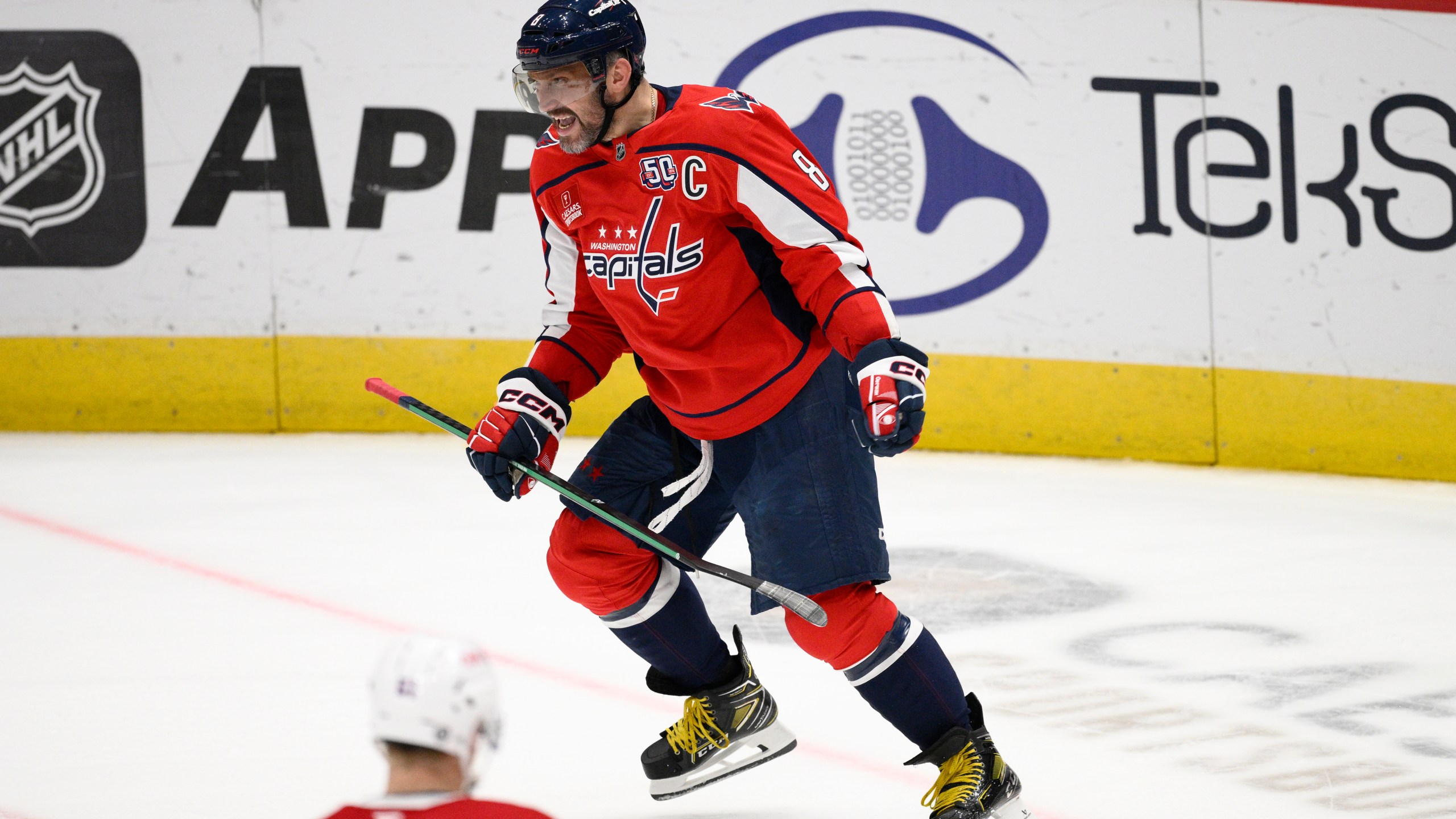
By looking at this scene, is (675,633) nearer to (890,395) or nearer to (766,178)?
(890,395)

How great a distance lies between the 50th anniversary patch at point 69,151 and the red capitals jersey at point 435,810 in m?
5.28

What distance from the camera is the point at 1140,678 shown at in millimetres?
3268

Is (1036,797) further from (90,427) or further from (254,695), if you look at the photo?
(90,427)

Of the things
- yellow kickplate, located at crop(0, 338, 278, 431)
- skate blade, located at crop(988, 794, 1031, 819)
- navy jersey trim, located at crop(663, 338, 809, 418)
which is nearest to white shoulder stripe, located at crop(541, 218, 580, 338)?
navy jersey trim, located at crop(663, 338, 809, 418)

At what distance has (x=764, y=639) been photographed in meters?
3.55

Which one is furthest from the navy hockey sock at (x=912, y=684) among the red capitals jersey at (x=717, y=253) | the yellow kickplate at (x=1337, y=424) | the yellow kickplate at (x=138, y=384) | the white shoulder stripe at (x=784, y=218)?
the yellow kickplate at (x=138, y=384)

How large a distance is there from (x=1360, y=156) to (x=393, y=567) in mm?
3280

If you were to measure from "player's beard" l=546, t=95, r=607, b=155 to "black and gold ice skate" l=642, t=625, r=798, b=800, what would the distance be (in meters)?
0.80

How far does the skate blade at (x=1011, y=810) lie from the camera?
239cm

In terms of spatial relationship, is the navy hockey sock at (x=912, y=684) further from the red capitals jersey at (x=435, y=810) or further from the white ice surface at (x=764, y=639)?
the red capitals jersey at (x=435, y=810)

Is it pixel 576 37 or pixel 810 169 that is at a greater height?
pixel 576 37

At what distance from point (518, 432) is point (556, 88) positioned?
0.54 metres

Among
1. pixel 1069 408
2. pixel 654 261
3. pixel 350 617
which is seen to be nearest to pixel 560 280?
pixel 654 261

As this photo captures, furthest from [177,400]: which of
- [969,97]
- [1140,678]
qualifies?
[1140,678]
